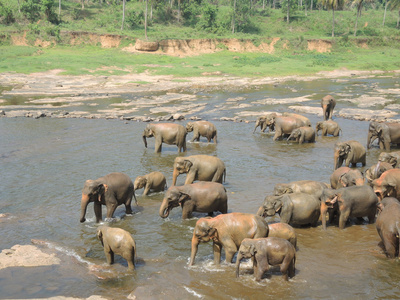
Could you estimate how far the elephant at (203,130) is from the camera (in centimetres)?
2120

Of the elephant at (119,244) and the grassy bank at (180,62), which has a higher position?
the grassy bank at (180,62)

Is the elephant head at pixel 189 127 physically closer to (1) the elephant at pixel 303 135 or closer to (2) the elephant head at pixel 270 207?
(1) the elephant at pixel 303 135

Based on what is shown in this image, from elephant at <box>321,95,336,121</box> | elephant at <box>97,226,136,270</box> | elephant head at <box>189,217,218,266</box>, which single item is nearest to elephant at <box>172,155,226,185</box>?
elephant head at <box>189,217,218,266</box>

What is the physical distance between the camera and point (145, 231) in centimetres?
1155

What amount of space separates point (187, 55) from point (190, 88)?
20066mm

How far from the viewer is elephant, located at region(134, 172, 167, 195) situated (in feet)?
46.3

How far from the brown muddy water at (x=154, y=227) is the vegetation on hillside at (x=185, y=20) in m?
42.2

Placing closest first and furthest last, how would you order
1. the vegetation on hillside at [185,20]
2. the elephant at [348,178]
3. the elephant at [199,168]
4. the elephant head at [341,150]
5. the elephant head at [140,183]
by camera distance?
the elephant at [348,178]
the elephant at [199,168]
the elephant head at [140,183]
the elephant head at [341,150]
the vegetation on hillside at [185,20]

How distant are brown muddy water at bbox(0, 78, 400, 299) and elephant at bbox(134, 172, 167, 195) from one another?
0.27 metres

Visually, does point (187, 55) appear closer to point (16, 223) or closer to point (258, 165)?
point (258, 165)

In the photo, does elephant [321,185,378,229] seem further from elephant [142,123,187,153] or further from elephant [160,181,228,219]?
elephant [142,123,187,153]

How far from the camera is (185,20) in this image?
7794 centimetres

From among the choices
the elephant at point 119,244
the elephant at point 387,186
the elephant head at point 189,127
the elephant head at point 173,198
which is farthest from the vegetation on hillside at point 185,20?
the elephant at point 119,244

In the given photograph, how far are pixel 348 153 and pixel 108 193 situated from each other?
898 centimetres
